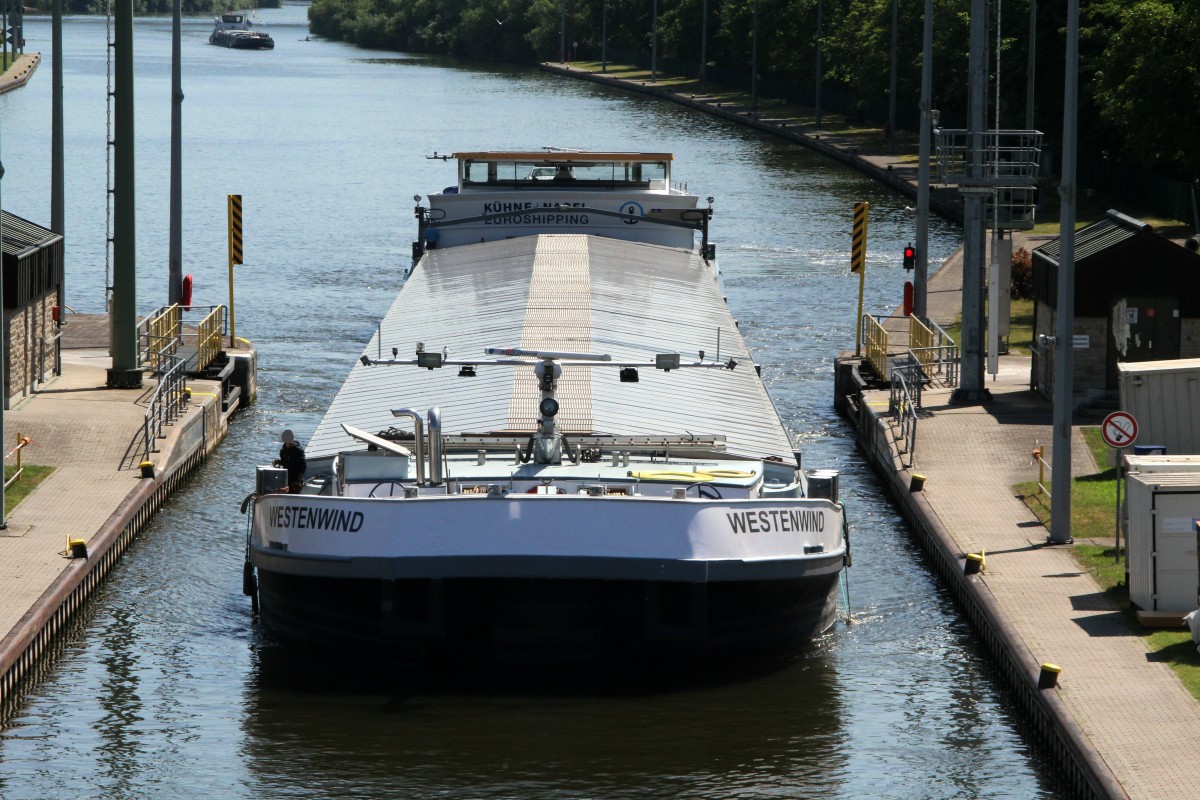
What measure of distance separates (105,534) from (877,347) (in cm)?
1792

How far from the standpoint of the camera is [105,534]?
25.4 meters

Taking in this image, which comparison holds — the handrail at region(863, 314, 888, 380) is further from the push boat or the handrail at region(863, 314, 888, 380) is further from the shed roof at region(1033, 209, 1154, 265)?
the push boat

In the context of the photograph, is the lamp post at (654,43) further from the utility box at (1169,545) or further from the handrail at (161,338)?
the utility box at (1169,545)

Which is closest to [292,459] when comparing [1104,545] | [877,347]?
[1104,545]

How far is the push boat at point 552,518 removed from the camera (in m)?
20.0

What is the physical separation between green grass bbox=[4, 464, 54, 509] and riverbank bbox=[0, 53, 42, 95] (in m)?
101

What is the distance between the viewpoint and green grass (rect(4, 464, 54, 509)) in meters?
26.4

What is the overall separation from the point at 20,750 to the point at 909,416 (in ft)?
57.1

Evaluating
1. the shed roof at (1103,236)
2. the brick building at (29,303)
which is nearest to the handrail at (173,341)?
the brick building at (29,303)

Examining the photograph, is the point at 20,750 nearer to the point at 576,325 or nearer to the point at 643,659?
the point at 643,659

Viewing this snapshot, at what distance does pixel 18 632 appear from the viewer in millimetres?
20781

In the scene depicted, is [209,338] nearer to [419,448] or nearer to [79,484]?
[79,484]

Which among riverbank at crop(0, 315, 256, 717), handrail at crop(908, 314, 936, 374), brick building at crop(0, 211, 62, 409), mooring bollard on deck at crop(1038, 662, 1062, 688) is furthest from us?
handrail at crop(908, 314, 936, 374)

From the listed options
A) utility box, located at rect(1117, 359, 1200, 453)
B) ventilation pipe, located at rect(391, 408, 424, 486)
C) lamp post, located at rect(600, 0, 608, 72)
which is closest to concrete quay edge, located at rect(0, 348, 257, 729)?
ventilation pipe, located at rect(391, 408, 424, 486)
